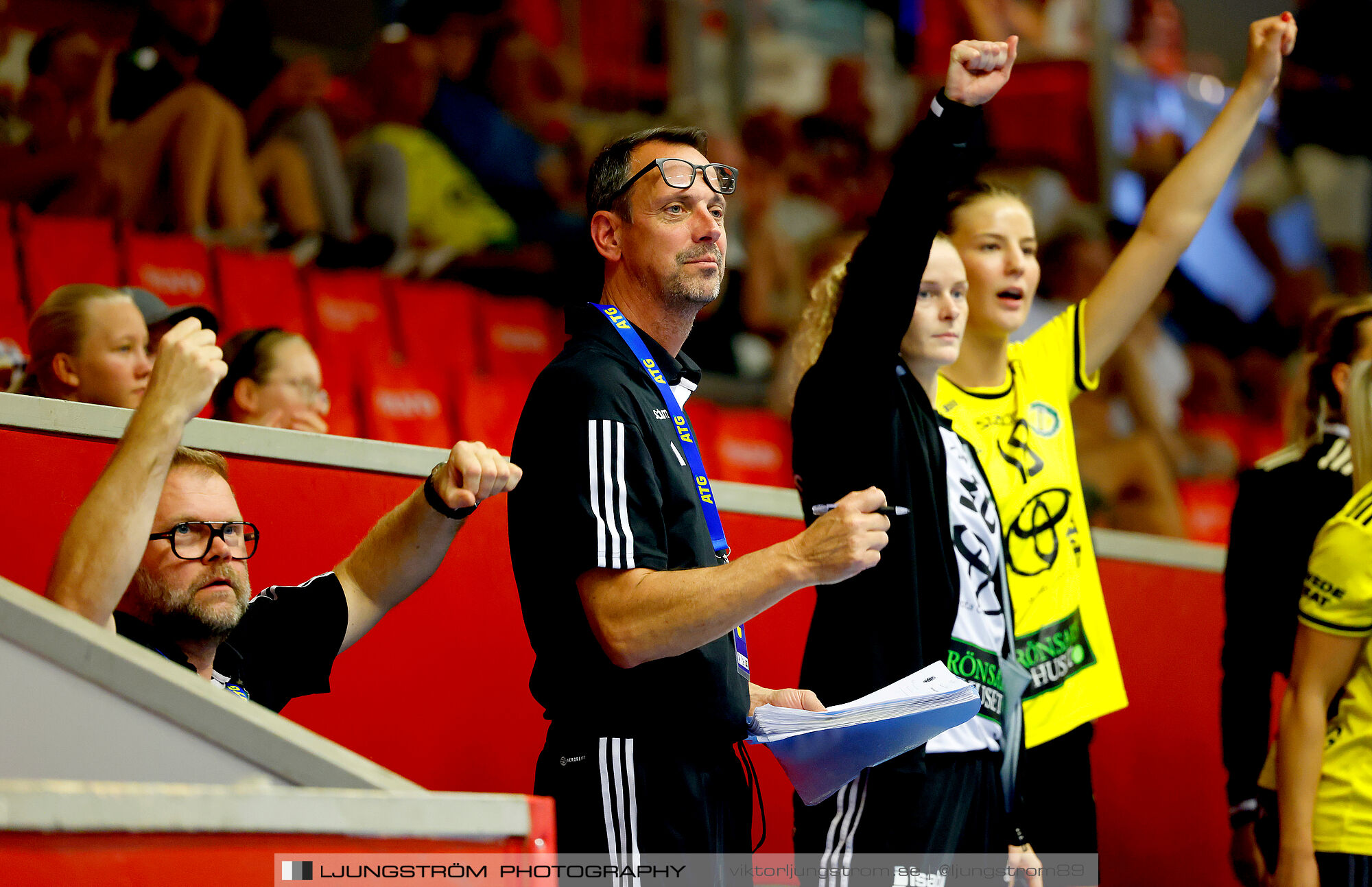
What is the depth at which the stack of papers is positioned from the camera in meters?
2.00

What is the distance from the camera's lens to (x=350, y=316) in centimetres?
528

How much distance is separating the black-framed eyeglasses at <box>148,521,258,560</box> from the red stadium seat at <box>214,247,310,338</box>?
2546mm

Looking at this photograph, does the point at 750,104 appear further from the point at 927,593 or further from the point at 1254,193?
the point at 927,593

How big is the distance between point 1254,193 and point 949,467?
9202mm

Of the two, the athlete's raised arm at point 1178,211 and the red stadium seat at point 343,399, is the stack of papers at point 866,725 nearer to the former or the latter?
the athlete's raised arm at point 1178,211

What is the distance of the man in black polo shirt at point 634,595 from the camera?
1.83m

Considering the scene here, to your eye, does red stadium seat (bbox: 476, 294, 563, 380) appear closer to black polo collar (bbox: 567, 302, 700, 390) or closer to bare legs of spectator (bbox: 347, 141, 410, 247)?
bare legs of spectator (bbox: 347, 141, 410, 247)

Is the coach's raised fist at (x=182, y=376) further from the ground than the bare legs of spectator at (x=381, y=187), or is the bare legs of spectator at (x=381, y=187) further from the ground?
the bare legs of spectator at (x=381, y=187)

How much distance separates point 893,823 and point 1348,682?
1.04 meters

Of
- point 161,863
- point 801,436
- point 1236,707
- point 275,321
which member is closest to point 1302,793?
point 1236,707

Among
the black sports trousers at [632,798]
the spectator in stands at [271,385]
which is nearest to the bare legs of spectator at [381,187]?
the spectator in stands at [271,385]

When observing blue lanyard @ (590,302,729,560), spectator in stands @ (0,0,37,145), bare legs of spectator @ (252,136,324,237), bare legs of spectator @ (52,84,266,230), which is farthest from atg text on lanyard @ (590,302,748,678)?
spectator in stands @ (0,0,37,145)

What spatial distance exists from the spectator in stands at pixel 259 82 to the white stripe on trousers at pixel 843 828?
3.85 m

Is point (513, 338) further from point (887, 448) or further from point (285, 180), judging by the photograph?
point (887, 448)
